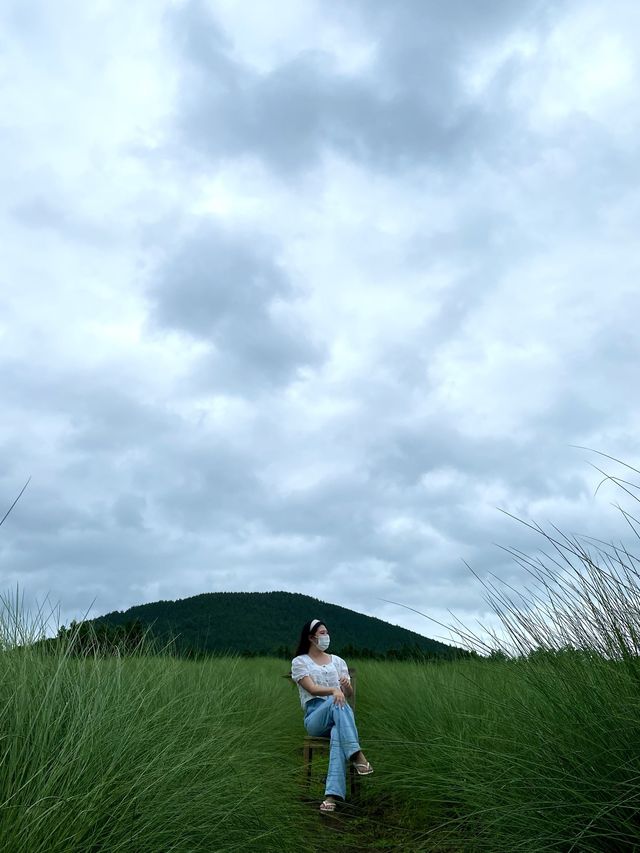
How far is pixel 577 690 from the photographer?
241 centimetres

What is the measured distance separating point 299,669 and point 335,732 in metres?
0.54

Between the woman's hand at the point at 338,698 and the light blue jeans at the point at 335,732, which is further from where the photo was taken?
the woman's hand at the point at 338,698

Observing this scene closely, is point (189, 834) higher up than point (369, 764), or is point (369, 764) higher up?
point (369, 764)

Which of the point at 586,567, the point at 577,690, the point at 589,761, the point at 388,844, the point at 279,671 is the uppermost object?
the point at 279,671

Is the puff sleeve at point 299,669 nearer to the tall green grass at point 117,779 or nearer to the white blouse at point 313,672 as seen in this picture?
the white blouse at point 313,672

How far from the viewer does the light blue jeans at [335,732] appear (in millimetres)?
4234

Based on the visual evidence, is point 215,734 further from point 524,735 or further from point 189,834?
point 524,735

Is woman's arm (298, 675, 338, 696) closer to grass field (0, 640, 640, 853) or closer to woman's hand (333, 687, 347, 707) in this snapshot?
woman's hand (333, 687, 347, 707)

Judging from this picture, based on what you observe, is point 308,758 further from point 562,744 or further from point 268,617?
point 268,617

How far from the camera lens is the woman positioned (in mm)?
4250

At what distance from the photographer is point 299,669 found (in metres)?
4.88

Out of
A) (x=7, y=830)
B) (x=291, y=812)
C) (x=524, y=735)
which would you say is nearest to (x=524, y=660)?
(x=524, y=735)

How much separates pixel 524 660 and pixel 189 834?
56.1 inches

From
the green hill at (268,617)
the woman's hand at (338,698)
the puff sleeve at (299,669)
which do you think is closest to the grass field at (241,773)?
the woman's hand at (338,698)
